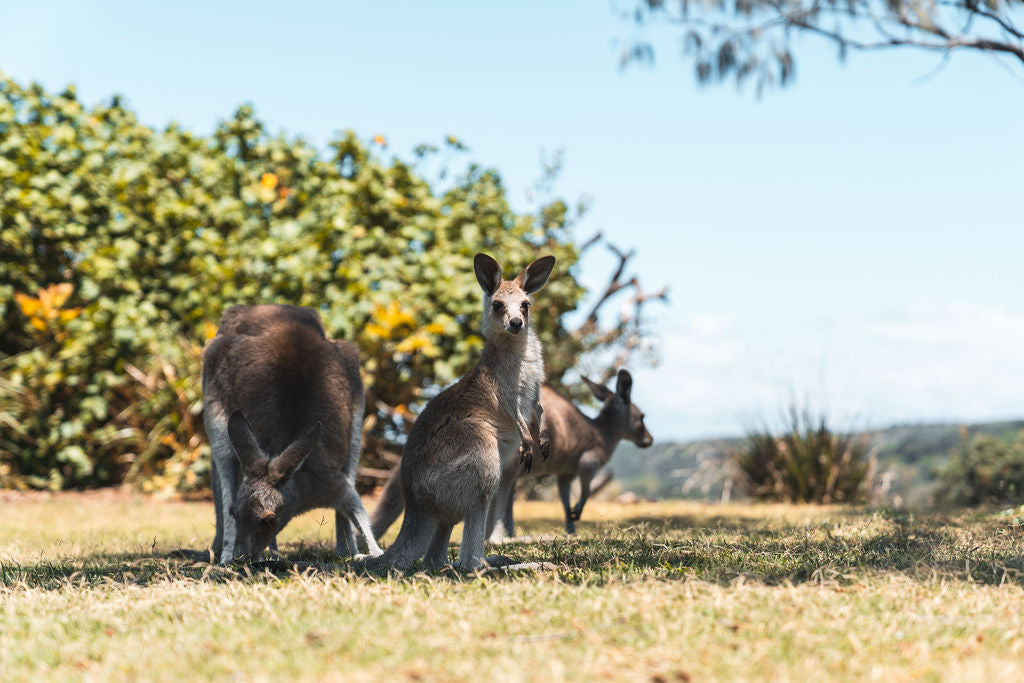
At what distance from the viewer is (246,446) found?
495cm

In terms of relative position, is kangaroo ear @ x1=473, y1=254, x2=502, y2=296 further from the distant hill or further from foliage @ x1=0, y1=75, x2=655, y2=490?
the distant hill

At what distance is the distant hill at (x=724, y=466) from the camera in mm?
12578

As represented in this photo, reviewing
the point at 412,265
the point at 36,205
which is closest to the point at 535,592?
the point at 412,265

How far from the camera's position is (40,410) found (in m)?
11.1

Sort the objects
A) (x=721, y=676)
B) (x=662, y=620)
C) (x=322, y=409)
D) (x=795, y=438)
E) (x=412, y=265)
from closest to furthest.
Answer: (x=721, y=676) → (x=662, y=620) → (x=322, y=409) → (x=412, y=265) → (x=795, y=438)

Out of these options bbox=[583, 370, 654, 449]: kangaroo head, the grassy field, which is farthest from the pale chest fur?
bbox=[583, 370, 654, 449]: kangaroo head

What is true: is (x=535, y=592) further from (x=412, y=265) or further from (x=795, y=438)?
(x=795, y=438)

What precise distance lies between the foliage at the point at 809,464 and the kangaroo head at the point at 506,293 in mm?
7431

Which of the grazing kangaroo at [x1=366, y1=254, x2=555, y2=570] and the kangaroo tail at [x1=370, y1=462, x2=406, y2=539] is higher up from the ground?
the grazing kangaroo at [x1=366, y1=254, x2=555, y2=570]

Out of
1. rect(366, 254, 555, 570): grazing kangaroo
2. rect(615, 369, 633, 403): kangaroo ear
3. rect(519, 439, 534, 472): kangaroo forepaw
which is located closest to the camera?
rect(366, 254, 555, 570): grazing kangaroo

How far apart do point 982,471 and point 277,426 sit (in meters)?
9.28

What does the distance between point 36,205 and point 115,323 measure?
1.84m

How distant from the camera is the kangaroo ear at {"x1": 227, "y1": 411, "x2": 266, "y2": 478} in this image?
4.93 meters

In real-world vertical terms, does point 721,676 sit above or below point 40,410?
below
